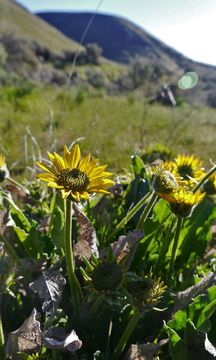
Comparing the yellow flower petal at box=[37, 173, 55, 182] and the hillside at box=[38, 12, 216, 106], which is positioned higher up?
the hillside at box=[38, 12, 216, 106]

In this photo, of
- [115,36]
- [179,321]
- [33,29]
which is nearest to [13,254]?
[179,321]

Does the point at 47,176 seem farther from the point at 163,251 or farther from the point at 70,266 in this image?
the point at 163,251

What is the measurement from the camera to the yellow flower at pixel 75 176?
3.62ft

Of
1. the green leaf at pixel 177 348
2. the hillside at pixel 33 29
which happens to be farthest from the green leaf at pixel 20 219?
the hillside at pixel 33 29

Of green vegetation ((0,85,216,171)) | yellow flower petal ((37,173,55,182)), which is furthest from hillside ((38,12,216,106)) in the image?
yellow flower petal ((37,173,55,182))

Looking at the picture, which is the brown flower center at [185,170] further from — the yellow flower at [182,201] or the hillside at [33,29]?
the hillside at [33,29]

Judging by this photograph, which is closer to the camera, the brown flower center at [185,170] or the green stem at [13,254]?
the green stem at [13,254]

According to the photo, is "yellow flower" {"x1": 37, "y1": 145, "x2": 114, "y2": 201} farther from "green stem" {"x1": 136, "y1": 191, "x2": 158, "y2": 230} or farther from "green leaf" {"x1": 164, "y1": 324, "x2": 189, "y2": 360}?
"green leaf" {"x1": 164, "y1": 324, "x2": 189, "y2": 360}

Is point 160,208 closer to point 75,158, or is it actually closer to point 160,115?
point 75,158

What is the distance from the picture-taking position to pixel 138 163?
190cm

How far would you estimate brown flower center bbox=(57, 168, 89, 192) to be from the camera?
1.12 metres

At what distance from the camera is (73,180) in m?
1.15

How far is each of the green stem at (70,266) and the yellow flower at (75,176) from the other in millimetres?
44

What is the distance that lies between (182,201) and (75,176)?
0.30 meters
